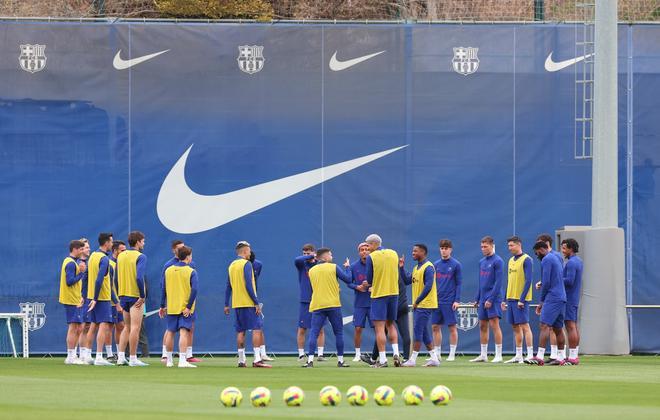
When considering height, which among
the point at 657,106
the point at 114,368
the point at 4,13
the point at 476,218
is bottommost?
the point at 114,368

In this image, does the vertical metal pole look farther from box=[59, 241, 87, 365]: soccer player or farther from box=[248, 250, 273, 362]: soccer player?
box=[59, 241, 87, 365]: soccer player

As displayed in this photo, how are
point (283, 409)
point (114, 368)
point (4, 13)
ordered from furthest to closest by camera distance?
1. point (4, 13)
2. point (114, 368)
3. point (283, 409)

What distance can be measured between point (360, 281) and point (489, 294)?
2.24 meters

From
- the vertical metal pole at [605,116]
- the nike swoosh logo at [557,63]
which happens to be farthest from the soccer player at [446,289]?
the nike swoosh logo at [557,63]

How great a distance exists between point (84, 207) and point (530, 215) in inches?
333

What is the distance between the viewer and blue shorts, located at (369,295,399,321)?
70.9ft

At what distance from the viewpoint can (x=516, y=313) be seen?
2367 cm

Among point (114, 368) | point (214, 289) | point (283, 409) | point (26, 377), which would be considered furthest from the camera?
point (214, 289)

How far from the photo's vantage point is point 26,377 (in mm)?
18766

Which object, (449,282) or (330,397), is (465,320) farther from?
(330,397)

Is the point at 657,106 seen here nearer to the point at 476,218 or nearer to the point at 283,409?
the point at 476,218

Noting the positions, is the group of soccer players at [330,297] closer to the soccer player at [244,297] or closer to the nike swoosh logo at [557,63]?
the soccer player at [244,297]

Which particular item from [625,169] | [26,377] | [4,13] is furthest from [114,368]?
[4,13]

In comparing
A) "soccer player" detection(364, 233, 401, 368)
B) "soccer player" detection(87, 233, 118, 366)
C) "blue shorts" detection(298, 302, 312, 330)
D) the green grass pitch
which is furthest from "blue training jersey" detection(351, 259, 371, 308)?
"soccer player" detection(87, 233, 118, 366)
